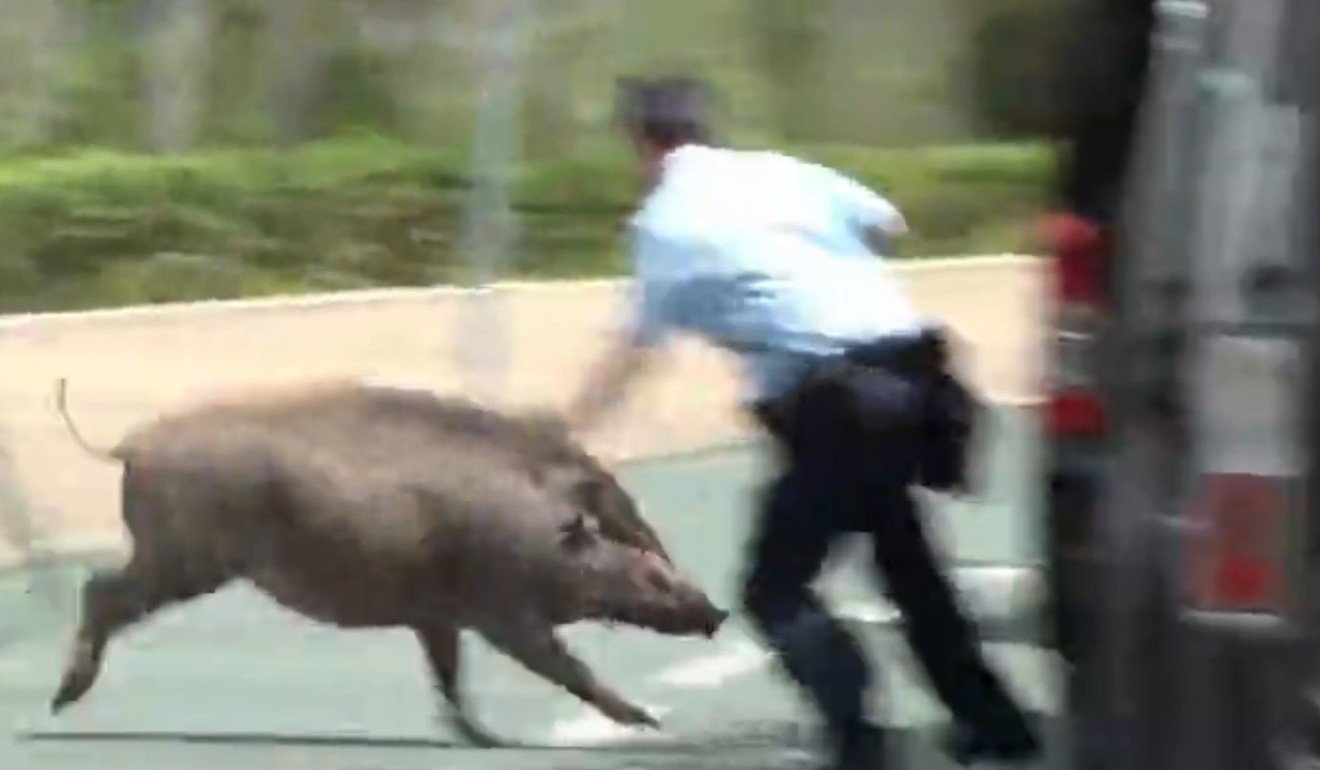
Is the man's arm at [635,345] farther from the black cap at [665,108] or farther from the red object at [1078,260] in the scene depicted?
the red object at [1078,260]

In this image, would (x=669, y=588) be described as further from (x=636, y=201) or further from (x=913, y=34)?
(x=913, y=34)

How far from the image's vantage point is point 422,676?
271 inches

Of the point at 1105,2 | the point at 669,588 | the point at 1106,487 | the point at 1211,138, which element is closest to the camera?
the point at 1211,138

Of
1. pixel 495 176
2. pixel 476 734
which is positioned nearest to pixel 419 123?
pixel 495 176

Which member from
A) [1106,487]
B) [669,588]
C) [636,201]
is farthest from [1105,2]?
[669,588]

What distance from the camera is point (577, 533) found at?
659cm

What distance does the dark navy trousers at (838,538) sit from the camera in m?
6.13

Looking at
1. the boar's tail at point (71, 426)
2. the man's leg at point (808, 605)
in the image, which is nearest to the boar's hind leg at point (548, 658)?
the man's leg at point (808, 605)

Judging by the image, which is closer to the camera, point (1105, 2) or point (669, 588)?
point (1105, 2)

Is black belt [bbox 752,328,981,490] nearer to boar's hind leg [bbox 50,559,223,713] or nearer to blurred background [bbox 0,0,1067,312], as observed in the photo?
blurred background [bbox 0,0,1067,312]

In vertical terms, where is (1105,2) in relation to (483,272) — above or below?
above

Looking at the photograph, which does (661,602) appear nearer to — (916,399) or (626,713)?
(626,713)

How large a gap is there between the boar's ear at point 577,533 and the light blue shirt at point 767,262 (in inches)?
19.2

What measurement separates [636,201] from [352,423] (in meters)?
0.79
